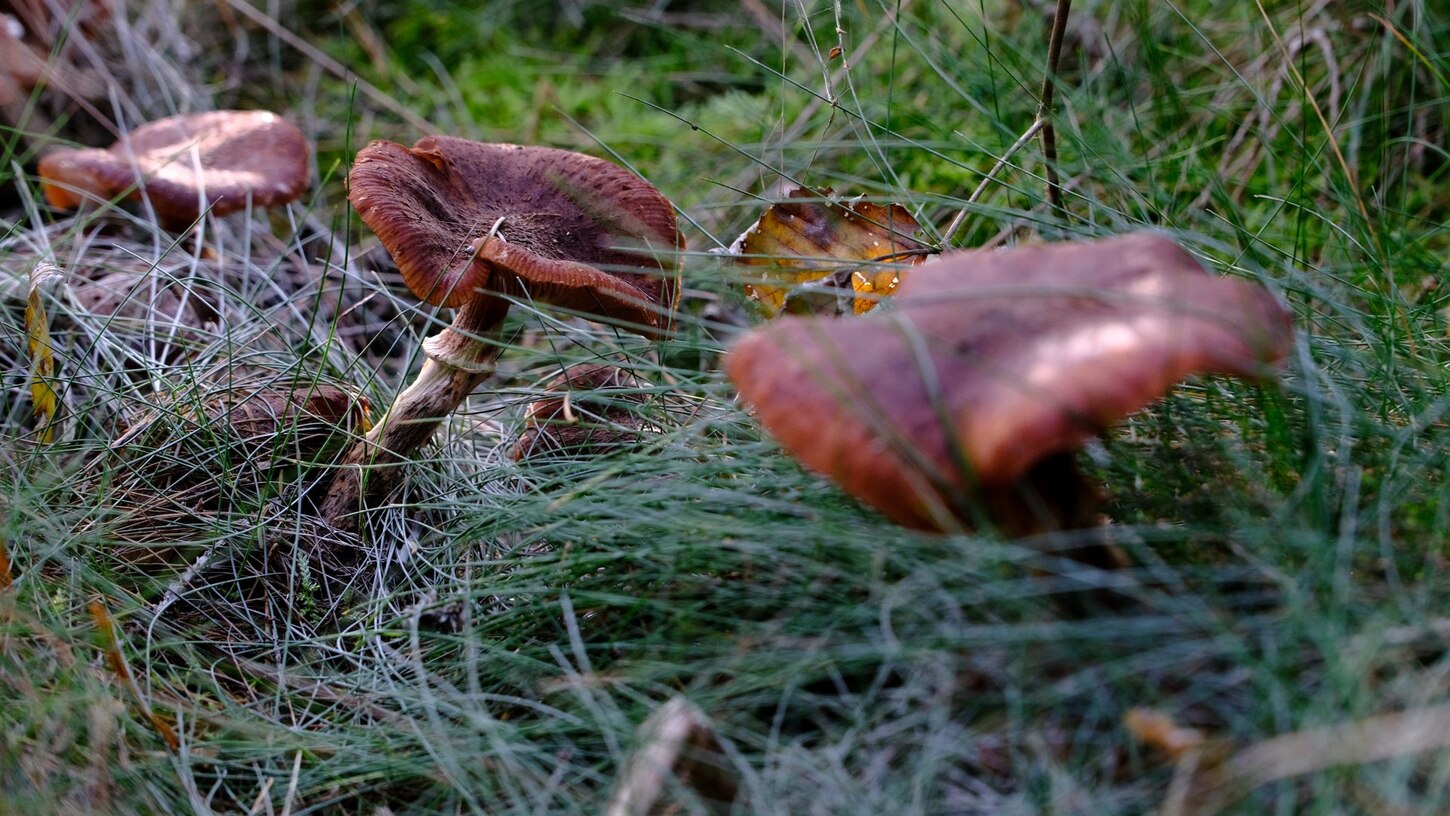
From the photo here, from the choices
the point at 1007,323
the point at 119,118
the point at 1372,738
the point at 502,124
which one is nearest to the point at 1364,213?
the point at 1007,323

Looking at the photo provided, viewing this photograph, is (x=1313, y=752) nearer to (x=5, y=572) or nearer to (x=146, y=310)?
(x=5, y=572)

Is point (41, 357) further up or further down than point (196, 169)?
further down

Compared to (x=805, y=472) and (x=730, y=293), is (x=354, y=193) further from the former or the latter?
(x=805, y=472)

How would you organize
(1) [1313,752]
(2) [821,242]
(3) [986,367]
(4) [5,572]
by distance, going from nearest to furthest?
(1) [1313,752], (3) [986,367], (4) [5,572], (2) [821,242]

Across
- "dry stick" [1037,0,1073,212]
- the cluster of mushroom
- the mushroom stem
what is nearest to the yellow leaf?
the mushroom stem

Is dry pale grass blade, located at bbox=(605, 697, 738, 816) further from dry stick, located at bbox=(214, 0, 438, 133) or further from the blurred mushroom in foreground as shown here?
dry stick, located at bbox=(214, 0, 438, 133)

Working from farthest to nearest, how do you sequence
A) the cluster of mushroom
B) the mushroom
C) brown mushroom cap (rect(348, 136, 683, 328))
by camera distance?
the mushroom, brown mushroom cap (rect(348, 136, 683, 328)), the cluster of mushroom

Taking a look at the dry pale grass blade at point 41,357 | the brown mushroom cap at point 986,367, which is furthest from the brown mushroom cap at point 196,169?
the brown mushroom cap at point 986,367

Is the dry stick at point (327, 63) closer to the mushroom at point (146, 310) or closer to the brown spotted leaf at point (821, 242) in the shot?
the mushroom at point (146, 310)

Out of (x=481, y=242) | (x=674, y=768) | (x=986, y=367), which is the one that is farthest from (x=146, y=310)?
(x=986, y=367)
